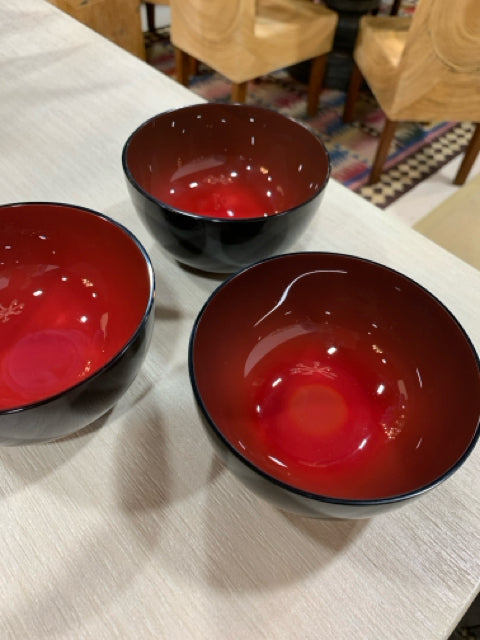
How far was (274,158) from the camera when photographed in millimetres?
613

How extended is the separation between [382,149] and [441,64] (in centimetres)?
32

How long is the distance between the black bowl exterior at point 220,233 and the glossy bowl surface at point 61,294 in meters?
0.03

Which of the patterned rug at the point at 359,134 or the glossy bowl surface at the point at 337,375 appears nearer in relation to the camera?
the glossy bowl surface at the point at 337,375

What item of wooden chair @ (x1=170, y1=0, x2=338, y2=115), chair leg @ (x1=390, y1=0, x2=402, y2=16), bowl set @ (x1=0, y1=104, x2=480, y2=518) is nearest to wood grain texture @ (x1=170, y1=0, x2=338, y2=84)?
wooden chair @ (x1=170, y1=0, x2=338, y2=115)

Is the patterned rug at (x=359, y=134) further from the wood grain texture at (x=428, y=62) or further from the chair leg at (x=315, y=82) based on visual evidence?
the wood grain texture at (x=428, y=62)

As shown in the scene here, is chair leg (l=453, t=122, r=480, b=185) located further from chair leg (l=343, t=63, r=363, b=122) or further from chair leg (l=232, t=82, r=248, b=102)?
chair leg (l=232, t=82, r=248, b=102)

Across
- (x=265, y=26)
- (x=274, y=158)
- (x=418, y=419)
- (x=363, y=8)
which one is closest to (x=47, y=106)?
(x=274, y=158)

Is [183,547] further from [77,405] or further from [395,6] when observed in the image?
[395,6]

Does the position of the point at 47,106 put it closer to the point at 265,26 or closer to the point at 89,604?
the point at 89,604

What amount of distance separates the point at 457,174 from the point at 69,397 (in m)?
1.66

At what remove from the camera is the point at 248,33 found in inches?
56.6

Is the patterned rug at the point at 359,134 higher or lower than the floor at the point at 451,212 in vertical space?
lower

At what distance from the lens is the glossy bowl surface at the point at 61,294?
1.48 ft

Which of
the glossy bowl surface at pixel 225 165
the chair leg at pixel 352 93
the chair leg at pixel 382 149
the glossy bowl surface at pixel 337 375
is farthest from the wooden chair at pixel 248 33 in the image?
the glossy bowl surface at pixel 337 375
